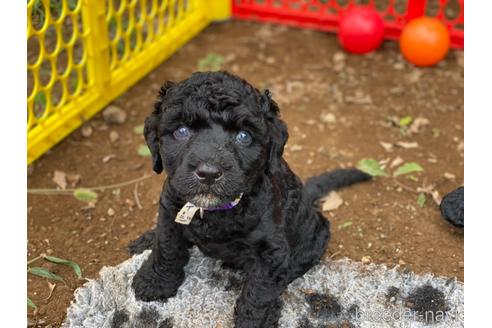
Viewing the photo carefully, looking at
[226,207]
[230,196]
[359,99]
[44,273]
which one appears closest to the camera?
[230,196]

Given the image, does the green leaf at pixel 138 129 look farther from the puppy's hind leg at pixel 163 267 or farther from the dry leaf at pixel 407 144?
the dry leaf at pixel 407 144

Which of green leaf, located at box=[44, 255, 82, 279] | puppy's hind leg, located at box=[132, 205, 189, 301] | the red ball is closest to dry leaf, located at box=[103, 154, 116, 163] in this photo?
green leaf, located at box=[44, 255, 82, 279]

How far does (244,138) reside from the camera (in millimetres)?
3012

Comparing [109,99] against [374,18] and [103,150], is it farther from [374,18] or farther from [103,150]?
[374,18]

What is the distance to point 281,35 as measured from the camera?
263 inches

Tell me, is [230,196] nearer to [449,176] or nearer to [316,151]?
[316,151]

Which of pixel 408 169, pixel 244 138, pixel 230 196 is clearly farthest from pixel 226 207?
pixel 408 169

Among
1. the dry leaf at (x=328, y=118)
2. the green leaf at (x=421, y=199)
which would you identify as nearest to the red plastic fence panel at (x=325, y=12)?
the dry leaf at (x=328, y=118)

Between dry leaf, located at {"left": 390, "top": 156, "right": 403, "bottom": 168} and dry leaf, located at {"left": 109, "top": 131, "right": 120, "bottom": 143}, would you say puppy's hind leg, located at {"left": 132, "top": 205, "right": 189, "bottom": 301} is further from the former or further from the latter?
dry leaf, located at {"left": 390, "top": 156, "right": 403, "bottom": 168}

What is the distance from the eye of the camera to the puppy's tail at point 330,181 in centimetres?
434

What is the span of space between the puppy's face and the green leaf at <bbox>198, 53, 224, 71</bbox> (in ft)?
10.1

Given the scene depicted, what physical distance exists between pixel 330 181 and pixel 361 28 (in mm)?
2164

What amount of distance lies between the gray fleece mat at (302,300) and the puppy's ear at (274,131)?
1.06 m

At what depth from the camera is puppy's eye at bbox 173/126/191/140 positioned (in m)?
3.00
